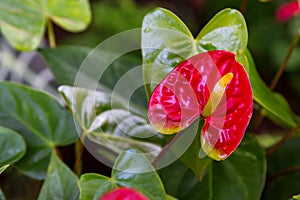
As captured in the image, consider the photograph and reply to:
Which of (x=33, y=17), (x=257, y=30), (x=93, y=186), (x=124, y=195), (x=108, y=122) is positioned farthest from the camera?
(x=257, y=30)

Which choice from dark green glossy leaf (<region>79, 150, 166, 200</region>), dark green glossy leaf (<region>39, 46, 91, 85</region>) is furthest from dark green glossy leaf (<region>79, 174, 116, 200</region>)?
dark green glossy leaf (<region>39, 46, 91, 85</region>)

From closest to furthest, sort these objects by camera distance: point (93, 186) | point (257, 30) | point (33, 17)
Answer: point (93, 186)
point (33, 17)
point (257, 30)

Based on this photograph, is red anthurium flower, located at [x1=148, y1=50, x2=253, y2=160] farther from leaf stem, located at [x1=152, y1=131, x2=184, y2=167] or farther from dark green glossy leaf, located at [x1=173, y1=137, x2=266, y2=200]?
dark green glossy leaf, located at [x1=173, y1=137, x2=266, y2=200]

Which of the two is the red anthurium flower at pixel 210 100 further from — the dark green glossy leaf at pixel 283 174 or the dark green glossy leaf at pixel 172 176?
the dark green glossy leaf at pixel 283 174

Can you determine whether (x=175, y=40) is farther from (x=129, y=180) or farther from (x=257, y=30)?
(x=257, y=30)

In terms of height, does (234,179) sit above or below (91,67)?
below

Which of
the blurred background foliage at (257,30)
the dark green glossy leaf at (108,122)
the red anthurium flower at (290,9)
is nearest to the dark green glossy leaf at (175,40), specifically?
the dark green glossy leaf at (108,122)

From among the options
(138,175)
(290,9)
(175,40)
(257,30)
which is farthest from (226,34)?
(257,30)

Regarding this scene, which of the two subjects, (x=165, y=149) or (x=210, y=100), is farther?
(x=165, y=149)
